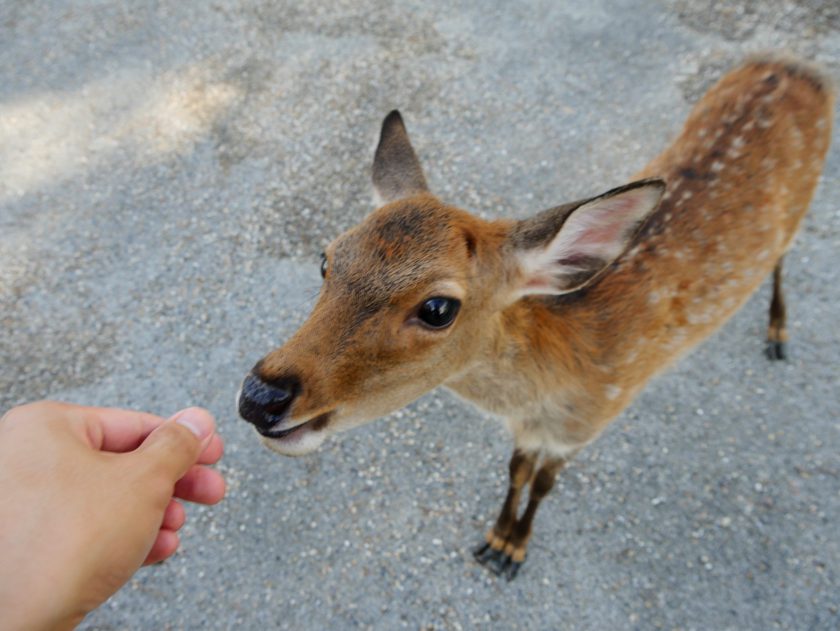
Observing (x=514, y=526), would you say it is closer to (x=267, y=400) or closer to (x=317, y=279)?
(x=267, y=400)

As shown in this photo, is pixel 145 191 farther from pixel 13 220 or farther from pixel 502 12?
pixel 502 12

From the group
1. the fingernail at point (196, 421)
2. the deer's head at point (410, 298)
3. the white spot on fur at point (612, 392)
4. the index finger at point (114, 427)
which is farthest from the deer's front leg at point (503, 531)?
the index finger at point (114, 427)

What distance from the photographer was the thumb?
1608 mm

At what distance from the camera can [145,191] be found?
4.31 meters

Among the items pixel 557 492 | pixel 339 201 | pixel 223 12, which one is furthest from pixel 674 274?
pixel 223 12

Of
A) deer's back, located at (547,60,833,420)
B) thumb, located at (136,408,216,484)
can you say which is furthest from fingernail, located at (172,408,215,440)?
deer's back, located at (547,60,833,420)

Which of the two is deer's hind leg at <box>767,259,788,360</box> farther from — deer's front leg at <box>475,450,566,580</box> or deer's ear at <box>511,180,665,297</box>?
deer's ear at <box>511,180,665,297</box>

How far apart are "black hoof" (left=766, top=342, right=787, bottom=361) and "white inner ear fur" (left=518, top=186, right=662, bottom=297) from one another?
1.99 m

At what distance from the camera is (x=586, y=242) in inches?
79.0

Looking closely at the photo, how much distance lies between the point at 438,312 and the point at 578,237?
0.52 metres

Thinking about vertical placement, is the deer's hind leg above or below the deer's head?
below

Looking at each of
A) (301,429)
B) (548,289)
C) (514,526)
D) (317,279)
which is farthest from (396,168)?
(514,526)

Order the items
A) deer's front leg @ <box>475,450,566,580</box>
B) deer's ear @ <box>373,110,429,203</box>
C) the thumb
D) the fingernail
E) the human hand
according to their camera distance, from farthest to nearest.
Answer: deer's front leg @ <box>475,450,566,580</box> → deer's ear @ <box>373,110,429,203</box> → the fingernail → the thumb → the human hand

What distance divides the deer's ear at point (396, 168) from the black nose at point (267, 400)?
3.29ft
